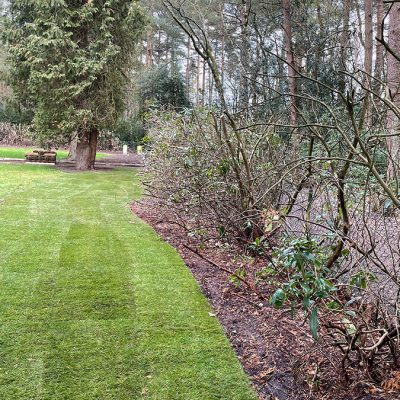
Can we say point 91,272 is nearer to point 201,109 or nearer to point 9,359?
point 9,359

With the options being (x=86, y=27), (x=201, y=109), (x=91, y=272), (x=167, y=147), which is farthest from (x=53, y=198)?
(x=86, y=27)

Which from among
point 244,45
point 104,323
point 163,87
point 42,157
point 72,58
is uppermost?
point 163,87

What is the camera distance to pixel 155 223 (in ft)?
22.6

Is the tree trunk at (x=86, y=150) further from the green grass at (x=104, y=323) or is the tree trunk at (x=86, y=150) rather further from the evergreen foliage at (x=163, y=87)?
the green grass at (x=104, y=323)

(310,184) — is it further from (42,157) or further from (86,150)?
(42,157)

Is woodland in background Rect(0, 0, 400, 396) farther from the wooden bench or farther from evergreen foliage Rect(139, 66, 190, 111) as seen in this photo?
evergreen foliage Rect(139, 66, 190, 111)

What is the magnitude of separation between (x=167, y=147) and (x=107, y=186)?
552 centimetres

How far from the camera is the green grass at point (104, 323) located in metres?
2.38

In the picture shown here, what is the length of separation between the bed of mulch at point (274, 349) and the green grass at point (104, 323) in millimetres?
106

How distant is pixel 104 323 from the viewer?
10.2ft

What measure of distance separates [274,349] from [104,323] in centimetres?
125

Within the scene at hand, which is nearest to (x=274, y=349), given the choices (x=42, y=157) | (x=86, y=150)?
(x=86, y=150)

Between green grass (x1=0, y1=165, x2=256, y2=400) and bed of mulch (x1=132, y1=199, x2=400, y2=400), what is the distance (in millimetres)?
106

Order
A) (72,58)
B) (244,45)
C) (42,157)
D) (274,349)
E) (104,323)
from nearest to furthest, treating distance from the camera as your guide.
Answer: (274,349) → (104,323) → (244,45) → (72,58) → (42,157)
